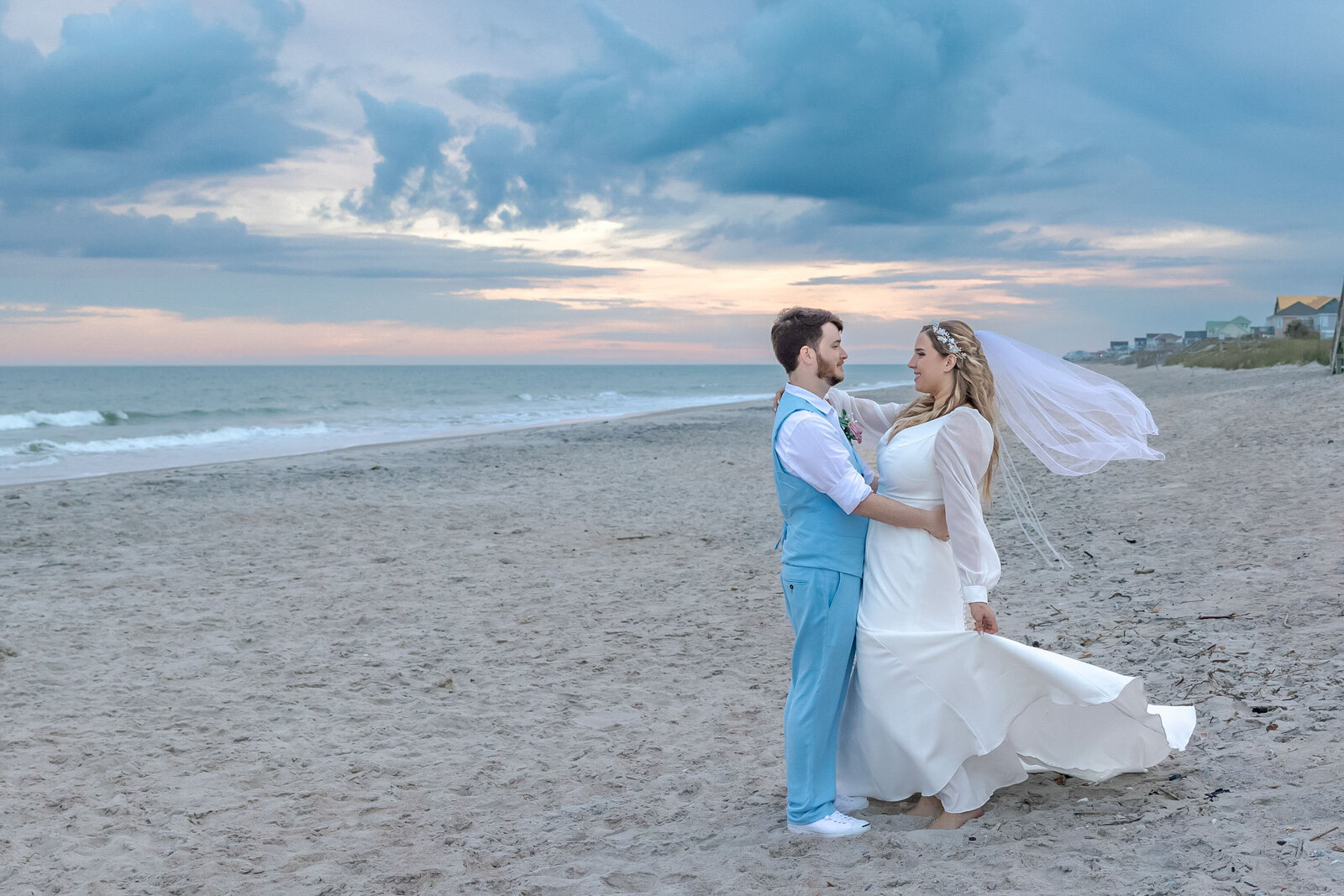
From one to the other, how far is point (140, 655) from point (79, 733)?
4.65ft

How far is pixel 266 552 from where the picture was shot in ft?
32.3

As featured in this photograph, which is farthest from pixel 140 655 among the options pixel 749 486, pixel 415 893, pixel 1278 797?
pixel 749 486

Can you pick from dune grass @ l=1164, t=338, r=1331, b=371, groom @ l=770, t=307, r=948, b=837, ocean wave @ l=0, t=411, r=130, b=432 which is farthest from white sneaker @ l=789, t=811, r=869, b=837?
ocean wave @ l=0, t=411, r=130, b=432

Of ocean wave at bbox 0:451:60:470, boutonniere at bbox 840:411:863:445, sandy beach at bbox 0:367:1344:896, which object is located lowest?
sandy beach at bbox 0:367:1344:896

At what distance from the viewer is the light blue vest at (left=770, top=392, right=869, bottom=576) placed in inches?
135

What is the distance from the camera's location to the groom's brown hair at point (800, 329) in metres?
3.38

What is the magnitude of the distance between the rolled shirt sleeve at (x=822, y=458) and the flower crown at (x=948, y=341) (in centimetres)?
50

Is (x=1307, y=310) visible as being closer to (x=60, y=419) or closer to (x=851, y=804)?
(x=60, y=419)

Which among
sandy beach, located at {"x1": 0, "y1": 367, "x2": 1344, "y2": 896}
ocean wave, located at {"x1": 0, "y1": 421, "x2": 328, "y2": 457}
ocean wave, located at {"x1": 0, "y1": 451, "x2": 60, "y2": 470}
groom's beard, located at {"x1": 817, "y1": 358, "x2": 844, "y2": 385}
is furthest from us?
ocean wave, located at {"x1": 0, "y1": 421, "x2": 328, "y2": 457}

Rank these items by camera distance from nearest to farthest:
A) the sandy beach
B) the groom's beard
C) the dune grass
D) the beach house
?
1. the groom's beard
2. the sandy beach
3. the dune grass
4. the beach house

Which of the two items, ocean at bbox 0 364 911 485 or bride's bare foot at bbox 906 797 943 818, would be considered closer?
bride's bare foot at bbox 906 797 943 818

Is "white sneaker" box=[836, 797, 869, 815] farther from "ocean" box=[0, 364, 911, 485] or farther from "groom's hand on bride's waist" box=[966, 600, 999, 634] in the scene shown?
"ocean" box=[0, 364, 911, 485]

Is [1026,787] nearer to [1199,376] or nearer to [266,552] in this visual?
[266,552]

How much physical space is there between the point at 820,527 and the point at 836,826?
1.14 meters
